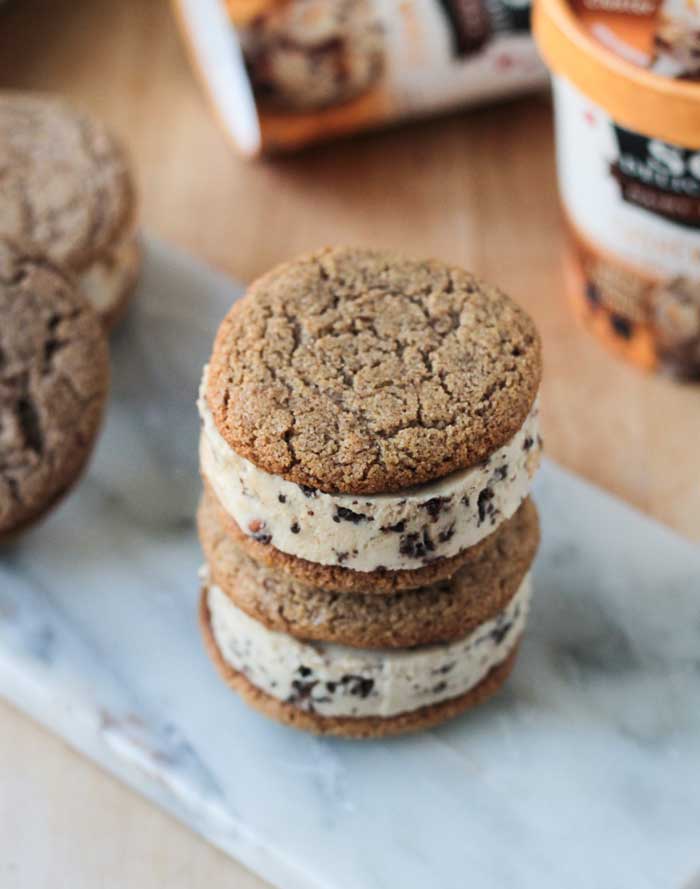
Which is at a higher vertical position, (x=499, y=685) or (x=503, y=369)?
(x=503, y=369)

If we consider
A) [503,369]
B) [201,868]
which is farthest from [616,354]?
[201,868]

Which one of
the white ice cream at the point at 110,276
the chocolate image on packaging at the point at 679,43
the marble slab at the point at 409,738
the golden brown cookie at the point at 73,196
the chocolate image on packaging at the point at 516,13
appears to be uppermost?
the chocolate image on packaging at the point at 679,43

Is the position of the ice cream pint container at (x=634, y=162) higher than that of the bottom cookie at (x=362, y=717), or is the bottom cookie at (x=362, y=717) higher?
the ice cream pint container at (x=634, y=162)

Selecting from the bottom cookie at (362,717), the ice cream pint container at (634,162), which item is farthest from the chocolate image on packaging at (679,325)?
the bottom cookie at (362,717)

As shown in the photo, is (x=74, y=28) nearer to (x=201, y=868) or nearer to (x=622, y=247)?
(x=622, y=247)

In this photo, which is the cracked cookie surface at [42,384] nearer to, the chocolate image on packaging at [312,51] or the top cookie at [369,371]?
the top cookie at [369,371]

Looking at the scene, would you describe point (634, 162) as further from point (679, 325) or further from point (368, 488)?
point (368, 488)
